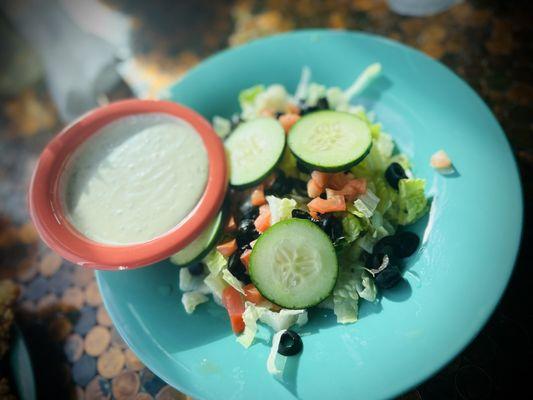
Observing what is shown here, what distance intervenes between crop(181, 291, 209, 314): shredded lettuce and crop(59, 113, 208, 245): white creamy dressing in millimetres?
362

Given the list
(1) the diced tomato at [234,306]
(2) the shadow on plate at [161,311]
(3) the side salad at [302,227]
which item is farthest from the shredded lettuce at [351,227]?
(2) the shadow on plate at [161,311]

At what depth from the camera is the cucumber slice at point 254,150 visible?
2157 mm

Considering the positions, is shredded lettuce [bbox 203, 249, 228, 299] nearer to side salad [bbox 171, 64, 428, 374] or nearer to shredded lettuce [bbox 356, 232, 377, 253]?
side salad [bbox 171, 64, 428, 374]

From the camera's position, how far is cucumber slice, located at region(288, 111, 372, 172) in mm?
2008

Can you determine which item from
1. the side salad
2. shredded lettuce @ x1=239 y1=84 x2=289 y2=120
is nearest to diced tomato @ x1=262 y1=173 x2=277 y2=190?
the side salad

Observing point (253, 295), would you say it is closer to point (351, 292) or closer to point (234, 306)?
point (234, 306)

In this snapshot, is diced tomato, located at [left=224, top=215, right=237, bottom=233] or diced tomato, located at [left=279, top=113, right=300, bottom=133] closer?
diced tomato, located at [left=224, top=215, right=237, bottom=233]

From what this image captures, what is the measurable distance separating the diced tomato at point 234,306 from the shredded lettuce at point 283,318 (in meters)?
0.11

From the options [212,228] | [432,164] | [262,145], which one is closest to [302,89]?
[262,145]

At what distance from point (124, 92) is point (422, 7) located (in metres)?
2.42

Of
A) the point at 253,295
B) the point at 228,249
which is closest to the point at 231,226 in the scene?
the point at 228,249

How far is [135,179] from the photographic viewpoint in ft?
7.52

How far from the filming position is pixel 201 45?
11.2ft

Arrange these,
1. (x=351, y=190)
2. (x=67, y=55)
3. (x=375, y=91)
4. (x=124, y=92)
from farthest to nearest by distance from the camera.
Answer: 1. (x=67, y=55)
2. (x=124, y=92)
3. (x=375, y=91)
4. (x=351, y=190)
